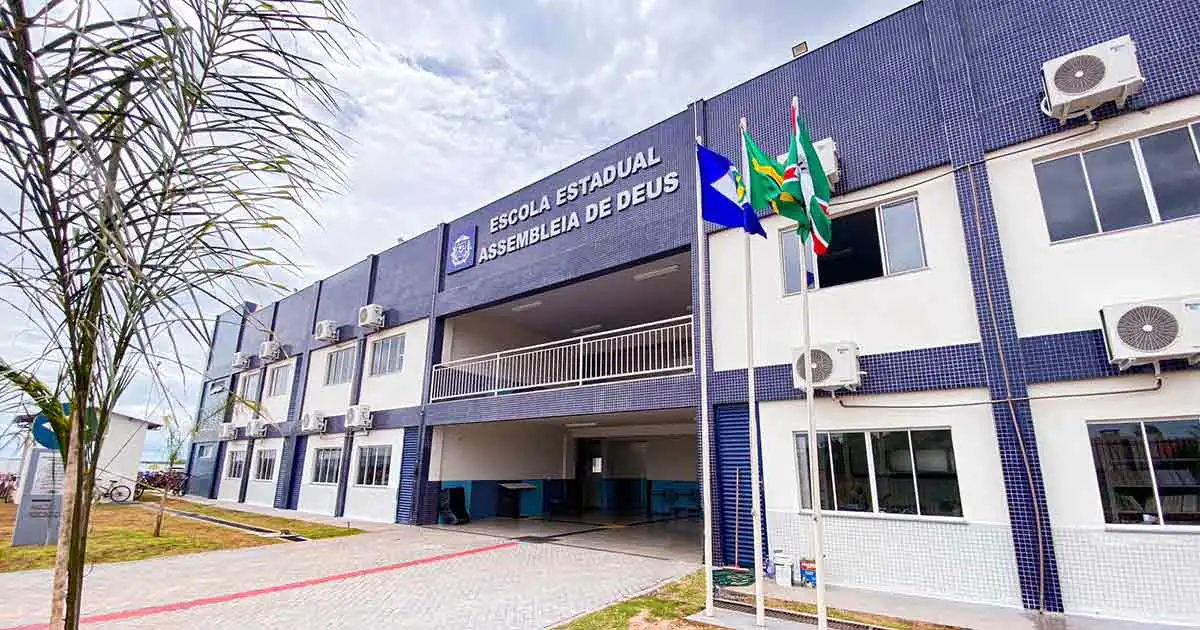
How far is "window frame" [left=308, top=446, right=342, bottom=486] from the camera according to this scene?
16.6 metres

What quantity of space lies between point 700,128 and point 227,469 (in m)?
22.8

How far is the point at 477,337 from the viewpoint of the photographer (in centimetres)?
1600

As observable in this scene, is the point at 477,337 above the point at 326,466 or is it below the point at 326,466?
above

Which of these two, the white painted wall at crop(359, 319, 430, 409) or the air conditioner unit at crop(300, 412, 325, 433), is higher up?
the white painted wall at crop(359, 319, 430, 409)

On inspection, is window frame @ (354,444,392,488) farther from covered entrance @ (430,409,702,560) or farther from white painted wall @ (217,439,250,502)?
white painted wall @ (217,439,250,502)

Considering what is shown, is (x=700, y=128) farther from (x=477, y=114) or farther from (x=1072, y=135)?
(x=477, y=114)

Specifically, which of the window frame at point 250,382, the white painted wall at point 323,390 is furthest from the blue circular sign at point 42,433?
the window frame at point 250,382

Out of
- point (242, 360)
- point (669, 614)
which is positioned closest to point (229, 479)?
point (242, 360)

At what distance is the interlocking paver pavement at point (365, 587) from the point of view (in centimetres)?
602

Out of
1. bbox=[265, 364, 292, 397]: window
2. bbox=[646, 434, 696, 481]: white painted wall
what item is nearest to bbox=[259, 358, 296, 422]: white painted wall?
bbox=[265, 364, 292, 397]: window

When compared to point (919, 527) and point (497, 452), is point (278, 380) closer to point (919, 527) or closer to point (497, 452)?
point (497, 452)

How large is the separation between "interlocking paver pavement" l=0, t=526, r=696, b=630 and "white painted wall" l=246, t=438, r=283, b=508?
9.85 m

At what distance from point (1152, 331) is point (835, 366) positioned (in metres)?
3.01

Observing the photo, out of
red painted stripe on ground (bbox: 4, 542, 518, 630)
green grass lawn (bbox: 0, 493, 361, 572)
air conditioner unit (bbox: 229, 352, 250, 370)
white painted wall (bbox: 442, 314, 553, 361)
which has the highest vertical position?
air conditioner unit (bbox: 229, 352, 250, 370)
